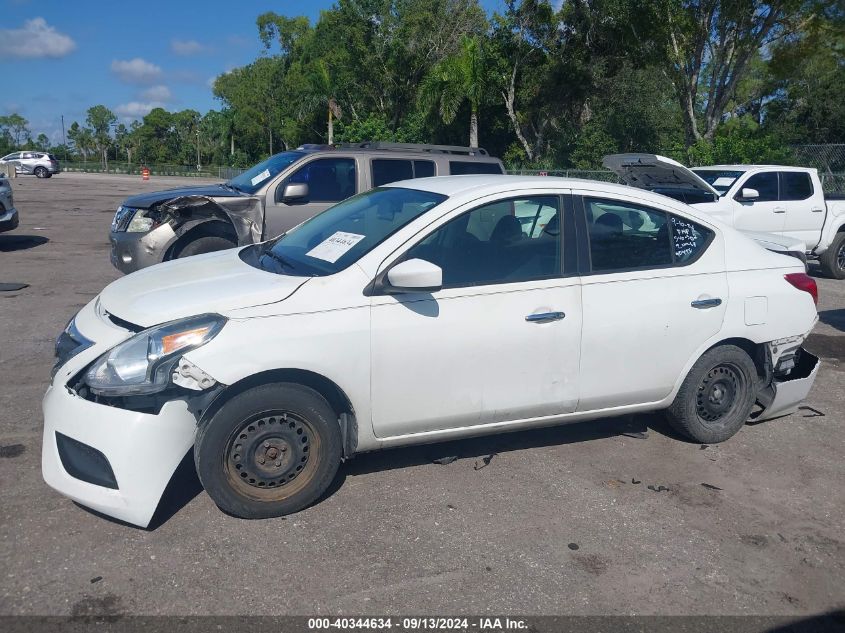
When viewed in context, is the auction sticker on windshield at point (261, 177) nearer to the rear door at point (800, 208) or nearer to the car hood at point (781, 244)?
the car hood at point (781, 244)

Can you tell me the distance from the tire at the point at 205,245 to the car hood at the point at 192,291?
3924mm

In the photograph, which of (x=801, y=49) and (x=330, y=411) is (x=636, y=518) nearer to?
(x=330, y=411)

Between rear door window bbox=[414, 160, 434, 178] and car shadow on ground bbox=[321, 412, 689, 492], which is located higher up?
rear door window bbox=[414, 160, 434, 178]

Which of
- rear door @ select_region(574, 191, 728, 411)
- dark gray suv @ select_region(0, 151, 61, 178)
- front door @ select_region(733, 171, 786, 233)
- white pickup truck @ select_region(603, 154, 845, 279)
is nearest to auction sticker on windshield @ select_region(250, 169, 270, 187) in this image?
rear door @ select_region(574, 191, 728, 411)

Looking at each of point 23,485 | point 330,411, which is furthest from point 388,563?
point 23,485

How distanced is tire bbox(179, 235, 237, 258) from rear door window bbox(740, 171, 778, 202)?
→ 846cm

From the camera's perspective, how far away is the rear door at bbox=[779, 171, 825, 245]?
12.6 m

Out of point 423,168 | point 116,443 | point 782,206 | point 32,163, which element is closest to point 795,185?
point 782,206

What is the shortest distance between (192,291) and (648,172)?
7631 millimetres

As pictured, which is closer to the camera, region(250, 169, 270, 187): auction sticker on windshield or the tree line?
region(250, 169, 270, 187): auction sticker on windshield

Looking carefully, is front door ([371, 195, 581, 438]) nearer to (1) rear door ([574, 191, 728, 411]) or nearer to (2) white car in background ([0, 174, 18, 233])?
(1) rear door ([574, 191, 728, 411])

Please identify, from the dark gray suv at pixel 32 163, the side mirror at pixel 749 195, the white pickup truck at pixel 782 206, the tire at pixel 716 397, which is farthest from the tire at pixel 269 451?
the dark gray suv at pixel 32 163

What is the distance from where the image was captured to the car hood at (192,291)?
3828 mm

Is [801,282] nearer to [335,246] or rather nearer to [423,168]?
[335,246]
